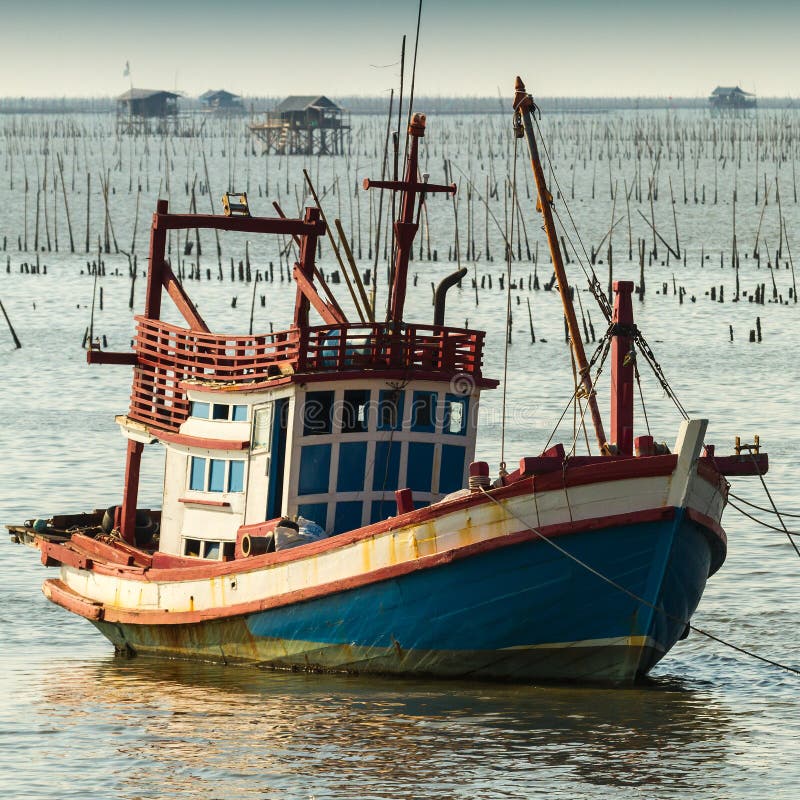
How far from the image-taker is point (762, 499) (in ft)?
114

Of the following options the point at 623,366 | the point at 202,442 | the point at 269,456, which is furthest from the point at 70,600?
the point at 623,366

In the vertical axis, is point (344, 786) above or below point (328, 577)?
below

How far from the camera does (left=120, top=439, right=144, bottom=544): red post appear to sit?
968 inches

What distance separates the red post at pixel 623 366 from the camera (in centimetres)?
1953

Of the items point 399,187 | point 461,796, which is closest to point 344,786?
point 461,796

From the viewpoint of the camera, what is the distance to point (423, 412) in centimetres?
2209

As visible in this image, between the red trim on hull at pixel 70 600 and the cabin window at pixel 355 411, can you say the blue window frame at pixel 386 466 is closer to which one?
the cabin window at pixel 355 411

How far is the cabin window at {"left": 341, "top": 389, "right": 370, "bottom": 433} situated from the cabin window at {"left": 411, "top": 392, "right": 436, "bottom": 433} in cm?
61

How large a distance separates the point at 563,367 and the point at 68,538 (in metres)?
29.9

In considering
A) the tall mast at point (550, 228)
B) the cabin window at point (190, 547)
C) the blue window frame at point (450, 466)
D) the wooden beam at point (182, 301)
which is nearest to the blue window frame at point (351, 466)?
the blue window frame at point (450, 466)

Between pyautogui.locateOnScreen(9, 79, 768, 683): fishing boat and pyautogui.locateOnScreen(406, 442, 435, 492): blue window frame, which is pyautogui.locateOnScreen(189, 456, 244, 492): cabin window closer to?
pyautogui.locateOnScreen(9, 79, 768, 683): fishing boat

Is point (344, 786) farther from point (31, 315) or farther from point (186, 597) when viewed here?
point (31, 315)

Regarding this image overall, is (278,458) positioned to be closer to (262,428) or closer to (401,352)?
(262,428)

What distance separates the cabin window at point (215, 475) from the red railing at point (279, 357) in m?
0.81
